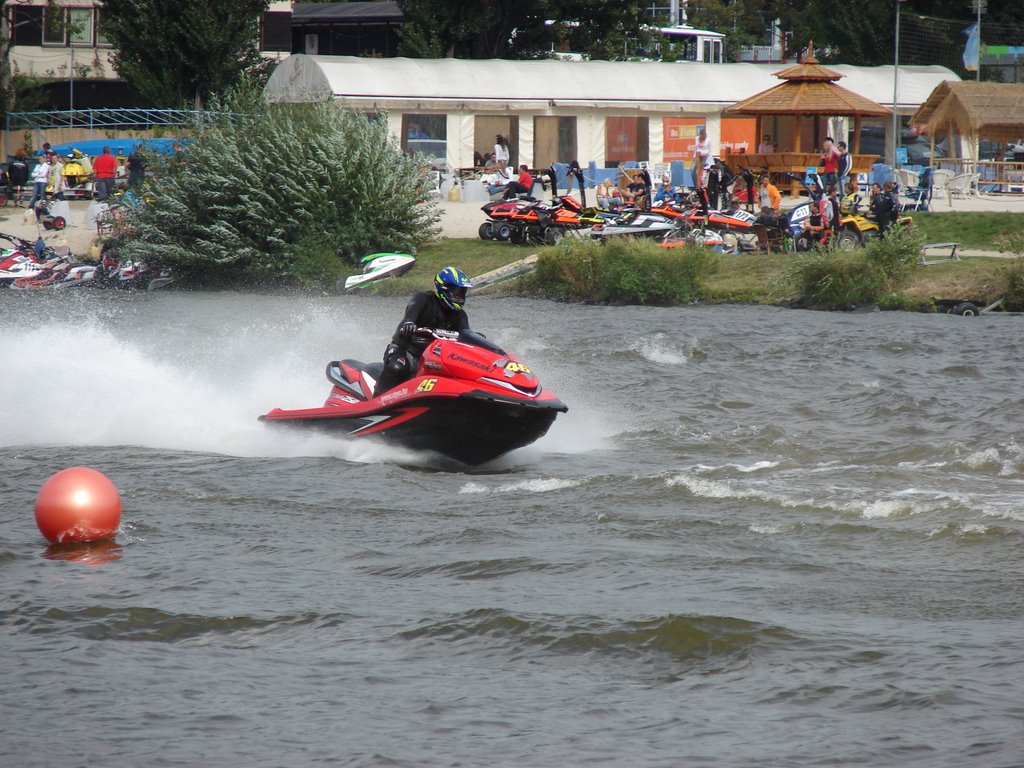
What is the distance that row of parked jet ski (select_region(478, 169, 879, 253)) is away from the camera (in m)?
25.5

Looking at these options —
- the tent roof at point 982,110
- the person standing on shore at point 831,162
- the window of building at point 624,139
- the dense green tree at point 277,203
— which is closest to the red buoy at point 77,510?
the dense green tree at point 277,203

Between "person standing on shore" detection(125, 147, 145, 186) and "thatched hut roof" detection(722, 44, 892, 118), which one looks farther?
"person standing on shore" detection(125, 147, 145, 186)

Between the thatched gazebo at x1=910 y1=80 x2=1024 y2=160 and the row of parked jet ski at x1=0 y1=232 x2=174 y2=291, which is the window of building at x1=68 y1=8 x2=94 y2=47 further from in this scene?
the thatched gazebo at x1=910 y1=80 x2=1024 y2=160

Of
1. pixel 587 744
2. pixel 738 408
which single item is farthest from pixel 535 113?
pixel 587 744

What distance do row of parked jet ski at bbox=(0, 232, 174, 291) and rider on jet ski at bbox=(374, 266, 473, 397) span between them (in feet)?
56.4

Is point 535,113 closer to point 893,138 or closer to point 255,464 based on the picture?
point 893,138

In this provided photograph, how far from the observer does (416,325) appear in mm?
11391

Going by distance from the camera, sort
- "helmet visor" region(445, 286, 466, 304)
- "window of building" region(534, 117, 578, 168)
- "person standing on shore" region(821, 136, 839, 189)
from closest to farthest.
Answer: "helmet visor" region(445, 286, 466, 304) → "person standing on shore" region(821, 136, 839, 189) → "window of building" region(534, 117, 578, 168)

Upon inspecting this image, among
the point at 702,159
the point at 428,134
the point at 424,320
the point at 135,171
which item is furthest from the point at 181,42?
the point at 424,320

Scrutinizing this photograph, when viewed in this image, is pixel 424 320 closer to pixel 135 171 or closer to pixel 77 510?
pixel 77 510

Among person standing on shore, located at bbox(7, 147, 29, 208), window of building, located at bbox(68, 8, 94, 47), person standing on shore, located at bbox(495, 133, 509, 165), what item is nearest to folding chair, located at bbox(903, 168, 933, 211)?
person standing on shore, located at bbox(495, 133, 509, 165)

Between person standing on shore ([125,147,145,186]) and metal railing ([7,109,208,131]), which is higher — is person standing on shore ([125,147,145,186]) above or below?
below

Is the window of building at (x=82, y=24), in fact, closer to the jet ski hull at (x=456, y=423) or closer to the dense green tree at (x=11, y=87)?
the dense green tree at (x=11, y=87)

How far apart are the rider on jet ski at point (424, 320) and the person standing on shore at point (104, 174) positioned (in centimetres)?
2668
